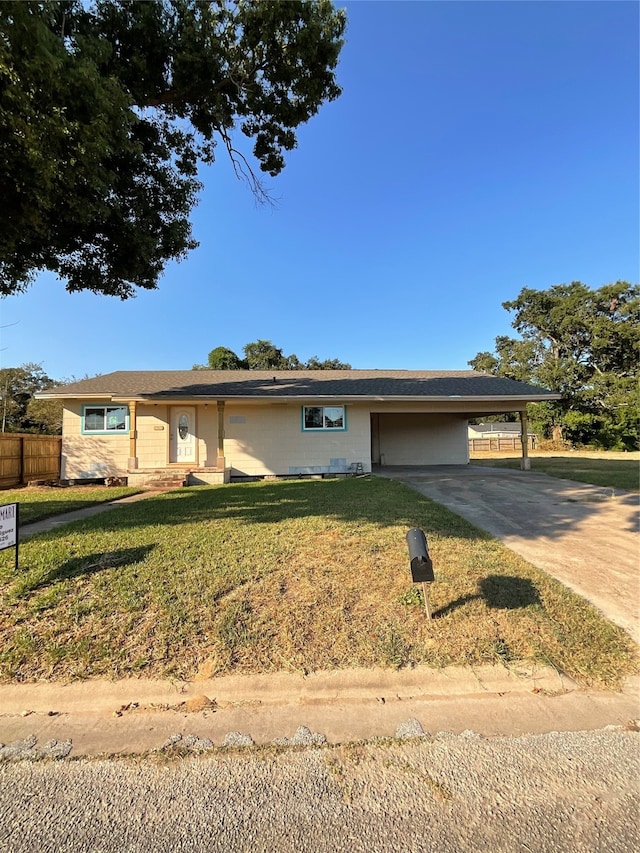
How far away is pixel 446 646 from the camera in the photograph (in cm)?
297

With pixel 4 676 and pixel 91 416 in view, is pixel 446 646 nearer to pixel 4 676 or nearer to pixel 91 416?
pixel 4 676

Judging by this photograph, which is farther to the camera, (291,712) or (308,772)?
(291,712)

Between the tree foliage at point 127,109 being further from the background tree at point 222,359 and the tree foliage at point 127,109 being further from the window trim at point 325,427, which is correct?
the background tree at point 222,359

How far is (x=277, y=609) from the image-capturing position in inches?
134

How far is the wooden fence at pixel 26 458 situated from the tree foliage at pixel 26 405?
15358mm

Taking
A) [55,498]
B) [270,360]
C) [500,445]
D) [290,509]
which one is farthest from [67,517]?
[270,360]

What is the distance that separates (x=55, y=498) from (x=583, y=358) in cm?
3387

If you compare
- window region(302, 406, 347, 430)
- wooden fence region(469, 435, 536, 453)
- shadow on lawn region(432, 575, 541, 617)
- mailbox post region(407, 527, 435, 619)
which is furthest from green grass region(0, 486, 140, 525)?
wooden fence region(469, 435, 536, 453)

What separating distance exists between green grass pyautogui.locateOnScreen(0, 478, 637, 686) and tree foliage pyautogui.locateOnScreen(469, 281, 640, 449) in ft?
89.6

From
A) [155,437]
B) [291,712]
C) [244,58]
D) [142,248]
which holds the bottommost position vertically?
[291,712]

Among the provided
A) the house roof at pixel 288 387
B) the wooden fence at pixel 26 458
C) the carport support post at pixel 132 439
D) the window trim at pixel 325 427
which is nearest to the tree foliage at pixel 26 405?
the wooden fence at pixel 26 458

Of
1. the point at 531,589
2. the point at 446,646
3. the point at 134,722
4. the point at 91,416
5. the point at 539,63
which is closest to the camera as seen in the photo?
the point at 134,722

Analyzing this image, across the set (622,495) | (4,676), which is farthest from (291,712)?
(622,495)

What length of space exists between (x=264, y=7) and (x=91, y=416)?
11.1 metres
